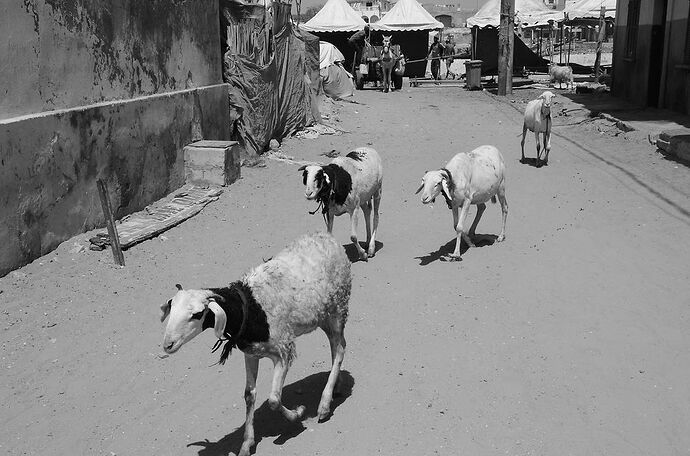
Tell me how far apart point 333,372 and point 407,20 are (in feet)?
107

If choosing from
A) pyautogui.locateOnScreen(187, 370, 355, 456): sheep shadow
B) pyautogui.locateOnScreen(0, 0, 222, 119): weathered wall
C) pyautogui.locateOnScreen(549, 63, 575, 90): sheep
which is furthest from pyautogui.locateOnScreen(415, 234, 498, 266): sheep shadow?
pyautogui.locateOnScreen(549, 63, 575, 90): sheep

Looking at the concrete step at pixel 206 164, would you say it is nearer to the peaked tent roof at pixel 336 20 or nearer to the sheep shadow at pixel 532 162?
the sheep shadow at pixel 532 162

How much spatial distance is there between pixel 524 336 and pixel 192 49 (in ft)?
27.2

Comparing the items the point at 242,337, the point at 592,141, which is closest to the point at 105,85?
the point at 242,337

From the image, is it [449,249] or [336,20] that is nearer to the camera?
[449,249]

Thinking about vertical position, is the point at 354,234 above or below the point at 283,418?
above

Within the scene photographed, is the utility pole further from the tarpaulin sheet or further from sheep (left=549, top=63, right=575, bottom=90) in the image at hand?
the tarpaulin sheet

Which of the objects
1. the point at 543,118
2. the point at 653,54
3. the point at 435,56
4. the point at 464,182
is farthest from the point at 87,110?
the point at 435,56

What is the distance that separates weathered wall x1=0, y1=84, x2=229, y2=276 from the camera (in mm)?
7223

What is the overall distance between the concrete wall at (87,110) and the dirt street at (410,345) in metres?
0.57

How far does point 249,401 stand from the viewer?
14.6ft

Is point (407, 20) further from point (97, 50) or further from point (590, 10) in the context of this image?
point (97, 50)

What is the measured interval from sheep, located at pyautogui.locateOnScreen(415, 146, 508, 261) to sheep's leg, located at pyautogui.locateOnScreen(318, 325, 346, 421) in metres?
2.86

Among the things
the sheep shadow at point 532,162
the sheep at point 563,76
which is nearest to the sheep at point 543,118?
the sheep shadow at point 532,162
